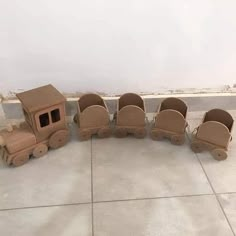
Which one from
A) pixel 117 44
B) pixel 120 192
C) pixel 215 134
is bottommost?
pixel 120 192

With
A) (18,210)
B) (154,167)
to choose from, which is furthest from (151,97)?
(18,210)

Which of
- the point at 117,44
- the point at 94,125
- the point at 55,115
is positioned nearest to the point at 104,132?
the point at 94,125

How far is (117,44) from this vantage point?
0.94m

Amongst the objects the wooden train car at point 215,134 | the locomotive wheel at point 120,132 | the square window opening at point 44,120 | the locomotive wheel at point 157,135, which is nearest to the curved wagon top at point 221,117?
the wooden train car at point 215,134

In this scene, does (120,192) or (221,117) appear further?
(221,117)

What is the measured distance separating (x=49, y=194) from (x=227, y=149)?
1.68ft

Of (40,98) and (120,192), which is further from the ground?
(40,98)

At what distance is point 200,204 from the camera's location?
809 millimetres

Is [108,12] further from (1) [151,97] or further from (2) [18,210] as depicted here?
(2) [18,210]

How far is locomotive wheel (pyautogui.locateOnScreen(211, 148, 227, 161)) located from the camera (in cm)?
92

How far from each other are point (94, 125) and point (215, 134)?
13.7 inches

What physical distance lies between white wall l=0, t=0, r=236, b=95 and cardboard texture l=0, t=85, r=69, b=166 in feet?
0.37

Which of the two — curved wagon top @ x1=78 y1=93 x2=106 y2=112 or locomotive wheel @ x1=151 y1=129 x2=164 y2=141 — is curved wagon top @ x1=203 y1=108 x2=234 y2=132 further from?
curved wagon top @ x1=78 y1=93 x2=106 y2=112

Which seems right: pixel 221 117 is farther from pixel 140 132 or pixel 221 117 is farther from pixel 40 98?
pixel 40 98
